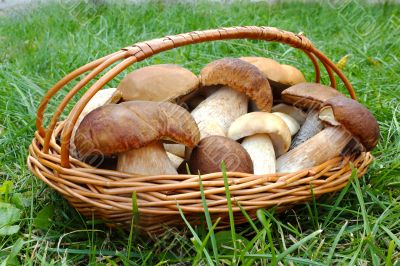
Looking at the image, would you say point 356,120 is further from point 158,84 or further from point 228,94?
point 158,84

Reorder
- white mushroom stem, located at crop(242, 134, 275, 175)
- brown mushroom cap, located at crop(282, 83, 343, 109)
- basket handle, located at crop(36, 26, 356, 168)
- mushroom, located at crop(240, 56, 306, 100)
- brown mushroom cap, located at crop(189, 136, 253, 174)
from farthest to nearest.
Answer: mushroom, located at crop(240, 56, 306, 100), brown mushroom cap, located at crop(282, 83, 343, 109), white mushroom stem, located at crop(242, 134, 275, 175), brown mushroom cap, located at crop(189, 136, 253, 174), basket handle, located at crop(36, 26, 356, 168)

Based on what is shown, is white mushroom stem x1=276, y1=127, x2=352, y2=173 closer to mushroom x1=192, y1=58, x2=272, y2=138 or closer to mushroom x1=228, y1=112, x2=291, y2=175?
mushroom x1=228, y1=112, x2=291, y2=175

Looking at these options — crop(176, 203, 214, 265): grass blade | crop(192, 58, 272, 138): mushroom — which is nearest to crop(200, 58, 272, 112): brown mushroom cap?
crop(192, 58, 272, 138): mushroom

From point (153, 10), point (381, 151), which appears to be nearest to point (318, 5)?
point (153, 10)

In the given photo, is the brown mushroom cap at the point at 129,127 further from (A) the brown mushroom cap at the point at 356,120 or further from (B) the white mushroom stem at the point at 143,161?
(A) the brown mushroom cap at the point at 356,120

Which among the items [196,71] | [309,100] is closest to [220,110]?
[309,100]

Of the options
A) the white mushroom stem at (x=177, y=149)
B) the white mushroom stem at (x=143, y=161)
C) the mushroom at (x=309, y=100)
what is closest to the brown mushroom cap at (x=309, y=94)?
the mushroom at (x=309, y=100)

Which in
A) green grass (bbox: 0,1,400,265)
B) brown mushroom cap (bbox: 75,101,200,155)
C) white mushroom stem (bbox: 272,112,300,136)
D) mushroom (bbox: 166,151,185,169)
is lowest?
green grass (bbox: 0,1,400,265)
